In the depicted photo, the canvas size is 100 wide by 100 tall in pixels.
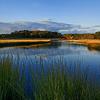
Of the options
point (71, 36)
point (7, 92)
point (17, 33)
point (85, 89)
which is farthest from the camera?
point (71, 36)

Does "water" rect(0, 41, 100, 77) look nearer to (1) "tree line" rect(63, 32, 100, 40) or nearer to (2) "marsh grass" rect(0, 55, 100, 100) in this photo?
(2) "marsh grass" rect(0, 55, 100, 100)

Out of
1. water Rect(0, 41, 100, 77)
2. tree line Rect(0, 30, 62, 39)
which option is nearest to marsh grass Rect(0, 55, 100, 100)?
water Rect(0, 41, 100, 77)

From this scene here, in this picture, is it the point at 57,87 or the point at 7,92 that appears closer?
the point at 57,87

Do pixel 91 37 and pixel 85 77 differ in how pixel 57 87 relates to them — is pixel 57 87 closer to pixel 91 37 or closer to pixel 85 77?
pixel 85 77

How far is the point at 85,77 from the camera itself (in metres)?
4.76

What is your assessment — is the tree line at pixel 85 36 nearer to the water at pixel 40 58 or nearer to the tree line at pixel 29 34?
the tree line at pixel 29 34

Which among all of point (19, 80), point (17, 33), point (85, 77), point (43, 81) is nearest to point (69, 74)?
point (85, 77)

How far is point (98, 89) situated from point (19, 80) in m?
1.49

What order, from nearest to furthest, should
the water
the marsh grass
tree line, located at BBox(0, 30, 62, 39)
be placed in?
the marsh grass
the water
tree line, located at BBox(0, 30, 62, 39)

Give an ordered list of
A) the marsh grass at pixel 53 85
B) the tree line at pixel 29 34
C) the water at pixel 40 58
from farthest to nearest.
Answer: the tree line at pixel 29 34 < the water at pixel 40 58 < the marsh grass at pixel 53 85

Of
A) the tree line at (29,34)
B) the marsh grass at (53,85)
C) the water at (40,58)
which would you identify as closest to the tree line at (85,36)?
the tree line at (29,34)

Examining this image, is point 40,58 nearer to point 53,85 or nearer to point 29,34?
point 53,85

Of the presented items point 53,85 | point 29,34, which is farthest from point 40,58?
point 29,34

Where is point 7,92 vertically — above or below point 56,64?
below
